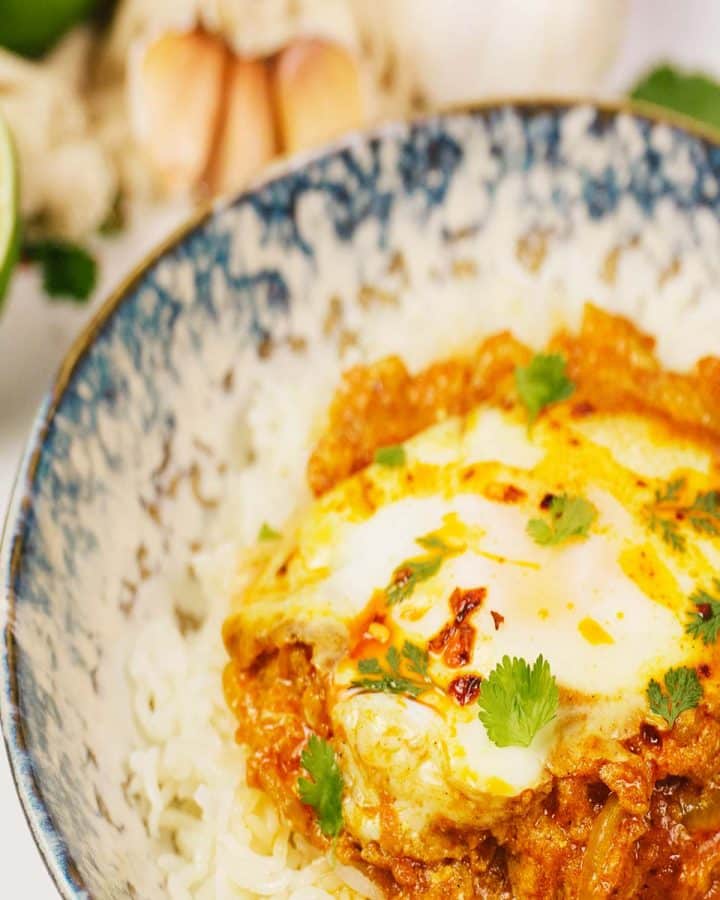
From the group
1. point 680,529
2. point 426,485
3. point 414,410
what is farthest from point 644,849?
point 414,410

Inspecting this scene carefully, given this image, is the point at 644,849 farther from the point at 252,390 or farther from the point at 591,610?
the point at 252,390

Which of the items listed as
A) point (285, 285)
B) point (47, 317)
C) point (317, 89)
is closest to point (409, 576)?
point (285, 285)

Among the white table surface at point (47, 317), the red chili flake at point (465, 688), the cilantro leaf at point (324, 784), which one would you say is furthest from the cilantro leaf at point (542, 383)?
the white table surface at point (47, 317)

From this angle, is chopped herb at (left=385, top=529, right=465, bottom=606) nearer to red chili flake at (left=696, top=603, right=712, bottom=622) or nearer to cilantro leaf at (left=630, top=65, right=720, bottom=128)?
red chili flake at (left=696, top=603, right=712, bottom=622)

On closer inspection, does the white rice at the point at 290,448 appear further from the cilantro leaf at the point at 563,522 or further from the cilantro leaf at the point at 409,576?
the cilantro leaf at the point at 563,522

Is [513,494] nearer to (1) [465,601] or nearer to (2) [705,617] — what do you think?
(1) [465,601]

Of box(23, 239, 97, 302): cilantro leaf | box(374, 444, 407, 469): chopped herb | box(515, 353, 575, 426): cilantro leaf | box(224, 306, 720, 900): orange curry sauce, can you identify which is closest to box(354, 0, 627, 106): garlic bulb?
box(23, 239, 97, 302): cilantro leaf
